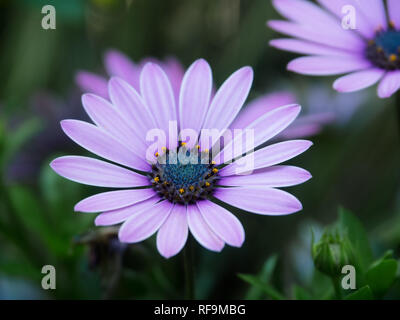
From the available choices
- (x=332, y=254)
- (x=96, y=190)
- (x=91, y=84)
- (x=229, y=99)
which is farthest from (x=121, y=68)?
(x=332, y=254)

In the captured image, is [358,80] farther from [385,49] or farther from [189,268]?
[189,268]

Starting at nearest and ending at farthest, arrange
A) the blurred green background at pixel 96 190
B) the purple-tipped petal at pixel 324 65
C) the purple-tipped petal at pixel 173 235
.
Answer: the purple-tipped petal at pixel 173 235 → the purple-tipped petal at pixel 324 65 → the blurred green background at pixel 96 190

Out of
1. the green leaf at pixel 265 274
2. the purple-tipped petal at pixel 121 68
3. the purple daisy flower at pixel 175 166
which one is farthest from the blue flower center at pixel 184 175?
the purple-tipped petal at pixel 121 68

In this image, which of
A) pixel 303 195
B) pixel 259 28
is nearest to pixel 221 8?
pixel 259 28

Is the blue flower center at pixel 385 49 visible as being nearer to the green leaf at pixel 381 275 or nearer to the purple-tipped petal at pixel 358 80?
the purple-tipped petal at pixel 358 80

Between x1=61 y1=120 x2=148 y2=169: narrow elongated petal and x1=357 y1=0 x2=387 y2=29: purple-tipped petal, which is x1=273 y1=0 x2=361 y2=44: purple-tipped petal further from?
x1=61 y1=120 x2=148 y2=169: narrow elongated petal

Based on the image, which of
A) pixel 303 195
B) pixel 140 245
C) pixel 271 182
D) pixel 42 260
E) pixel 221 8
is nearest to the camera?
pixel 271 182

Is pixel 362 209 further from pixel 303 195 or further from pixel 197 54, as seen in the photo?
pixel 197 54
